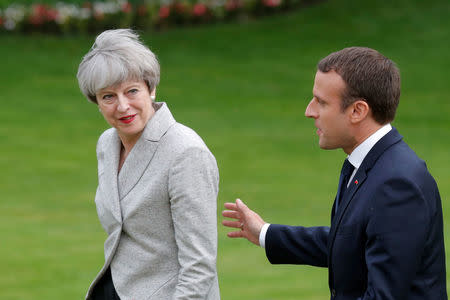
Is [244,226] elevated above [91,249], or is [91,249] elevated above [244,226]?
[244,226]

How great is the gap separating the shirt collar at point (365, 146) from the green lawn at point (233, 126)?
15.8 ft

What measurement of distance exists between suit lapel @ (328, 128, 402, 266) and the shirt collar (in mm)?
20

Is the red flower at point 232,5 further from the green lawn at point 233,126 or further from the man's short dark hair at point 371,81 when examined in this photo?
the man's short dark hair at point 371,81

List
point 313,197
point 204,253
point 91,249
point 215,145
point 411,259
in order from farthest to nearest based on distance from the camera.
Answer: point 215,145, point 313,197, point 91,249, point 204,253, point 411,259

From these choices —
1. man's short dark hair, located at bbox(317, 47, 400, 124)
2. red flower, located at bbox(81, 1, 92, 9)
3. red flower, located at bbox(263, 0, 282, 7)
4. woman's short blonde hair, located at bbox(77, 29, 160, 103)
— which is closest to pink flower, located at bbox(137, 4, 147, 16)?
red flower, located at bbox(81, 1, 92, 9)

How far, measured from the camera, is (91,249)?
9.31m

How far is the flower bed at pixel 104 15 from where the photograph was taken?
21.7m

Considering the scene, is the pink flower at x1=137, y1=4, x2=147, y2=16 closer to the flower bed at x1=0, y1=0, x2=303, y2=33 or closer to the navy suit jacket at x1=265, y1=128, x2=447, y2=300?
the flower bed at x1=0, y1=0, x2=303, y2=33

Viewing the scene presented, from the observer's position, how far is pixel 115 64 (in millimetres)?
3643

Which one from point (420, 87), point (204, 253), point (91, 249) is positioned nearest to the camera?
point (204, 253)

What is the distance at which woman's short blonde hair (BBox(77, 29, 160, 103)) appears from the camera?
3.64 m

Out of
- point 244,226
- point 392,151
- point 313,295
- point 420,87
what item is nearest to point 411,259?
point 392,151

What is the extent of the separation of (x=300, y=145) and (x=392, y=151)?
1116 cm

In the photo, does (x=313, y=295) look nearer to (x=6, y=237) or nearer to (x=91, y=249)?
(x=91, y=249)
